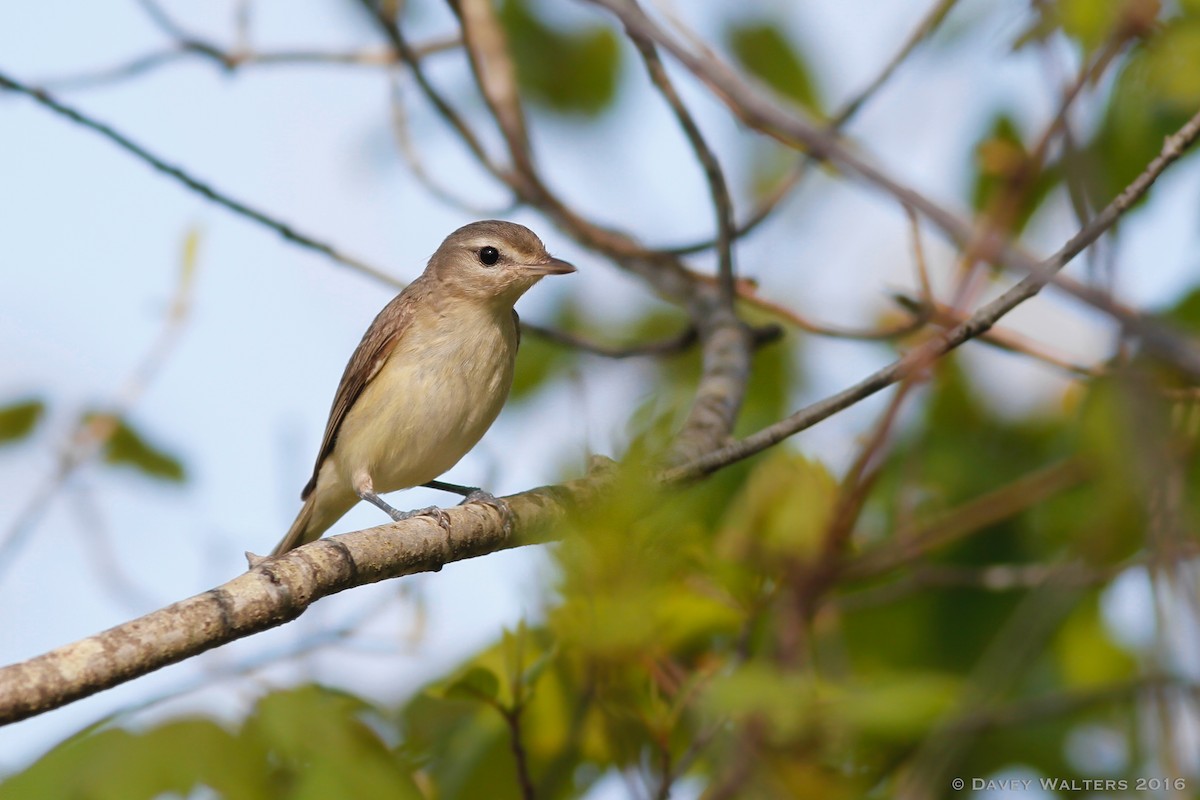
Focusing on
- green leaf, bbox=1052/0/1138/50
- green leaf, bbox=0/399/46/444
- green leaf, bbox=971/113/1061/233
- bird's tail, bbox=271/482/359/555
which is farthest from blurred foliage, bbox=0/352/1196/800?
bird's tail, bbox=271/482/359/555

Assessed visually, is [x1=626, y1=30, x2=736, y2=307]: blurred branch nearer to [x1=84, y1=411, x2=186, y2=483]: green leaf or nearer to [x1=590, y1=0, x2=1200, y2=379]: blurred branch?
[x1=84, y1=411, x2=186, y2=483]: green leaf

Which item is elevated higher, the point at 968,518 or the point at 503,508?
the point at 968,518

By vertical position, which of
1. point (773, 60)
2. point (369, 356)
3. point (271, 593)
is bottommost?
point (271, 593)

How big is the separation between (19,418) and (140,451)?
53cm

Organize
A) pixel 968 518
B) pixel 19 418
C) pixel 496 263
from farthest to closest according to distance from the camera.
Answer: pixel 496 263 → pixel 19 418 → pixel 968 518

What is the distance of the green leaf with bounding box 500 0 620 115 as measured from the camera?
726cm

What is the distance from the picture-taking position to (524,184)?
5.93 m

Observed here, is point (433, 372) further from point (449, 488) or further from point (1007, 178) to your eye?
point (1007, 178)

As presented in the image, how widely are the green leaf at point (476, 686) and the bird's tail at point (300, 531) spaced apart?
398 centimetres

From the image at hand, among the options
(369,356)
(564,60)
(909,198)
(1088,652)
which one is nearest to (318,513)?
(369,356)

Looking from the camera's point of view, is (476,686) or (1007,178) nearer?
(476,686)

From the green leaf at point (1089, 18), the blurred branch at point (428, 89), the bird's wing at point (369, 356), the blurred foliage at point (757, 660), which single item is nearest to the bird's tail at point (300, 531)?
the bird's wing at point (369, 356)

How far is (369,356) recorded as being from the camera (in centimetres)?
667

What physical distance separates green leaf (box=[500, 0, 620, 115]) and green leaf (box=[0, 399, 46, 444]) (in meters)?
3.28
